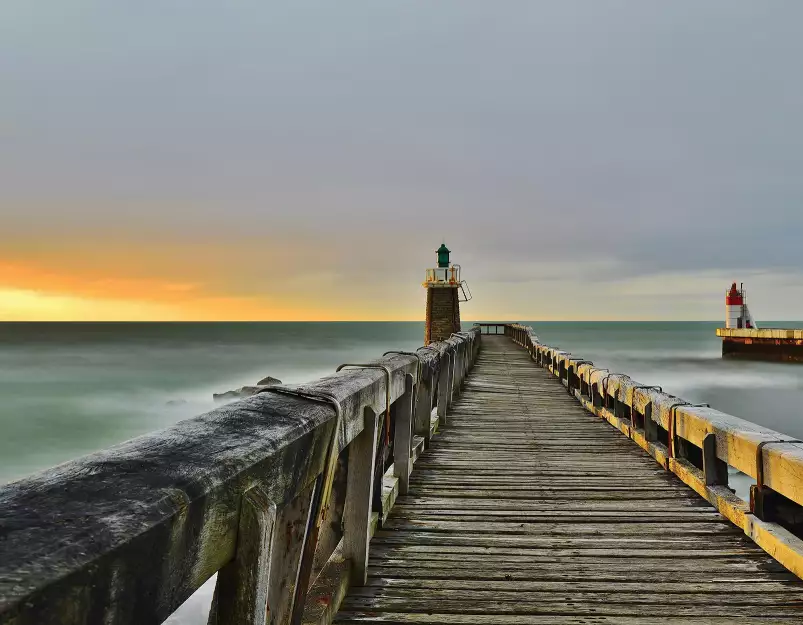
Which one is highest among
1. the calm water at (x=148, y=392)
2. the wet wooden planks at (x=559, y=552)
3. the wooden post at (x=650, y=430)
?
the wooden post at (x=650, y=430)

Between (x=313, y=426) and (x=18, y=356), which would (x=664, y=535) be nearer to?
(x=313, y=426)

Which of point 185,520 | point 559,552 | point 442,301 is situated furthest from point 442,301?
point 185,520

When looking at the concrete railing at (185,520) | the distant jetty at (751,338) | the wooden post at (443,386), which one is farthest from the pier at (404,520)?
the distant jetty at (751,338)

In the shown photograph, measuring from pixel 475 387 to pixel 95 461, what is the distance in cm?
1055

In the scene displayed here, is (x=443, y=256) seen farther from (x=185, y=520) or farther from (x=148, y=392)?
(x=185, y=520)

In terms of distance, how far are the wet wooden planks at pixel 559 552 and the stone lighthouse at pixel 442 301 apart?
32.0 meters

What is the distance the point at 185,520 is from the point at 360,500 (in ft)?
6.58

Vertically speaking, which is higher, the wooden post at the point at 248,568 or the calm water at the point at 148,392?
the wooden post at the point at 248,568

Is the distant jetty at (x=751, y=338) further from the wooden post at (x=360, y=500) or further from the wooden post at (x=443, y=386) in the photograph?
the wooden post at (x=360, y=500)

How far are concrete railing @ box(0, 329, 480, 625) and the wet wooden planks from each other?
83cm

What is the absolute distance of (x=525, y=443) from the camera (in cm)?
649

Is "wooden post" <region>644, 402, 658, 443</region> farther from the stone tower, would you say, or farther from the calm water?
the stone tower

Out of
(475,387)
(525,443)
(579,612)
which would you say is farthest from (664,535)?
(475,387)

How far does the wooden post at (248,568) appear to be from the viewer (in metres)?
1.27
